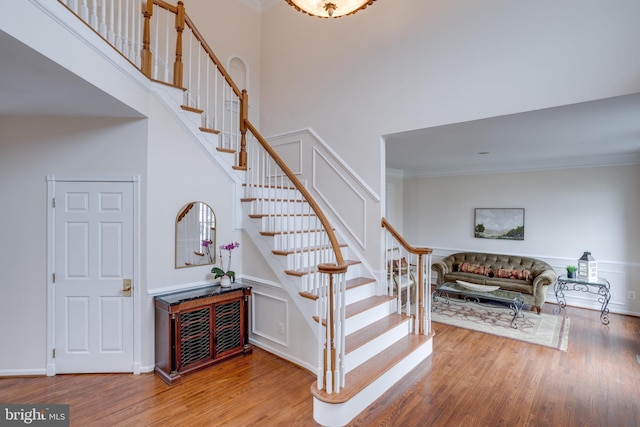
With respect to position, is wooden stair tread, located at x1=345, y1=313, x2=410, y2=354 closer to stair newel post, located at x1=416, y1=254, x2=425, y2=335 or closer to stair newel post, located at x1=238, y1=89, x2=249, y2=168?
stair newel post, located at x1=416, y1=254, x2=425, y2=335

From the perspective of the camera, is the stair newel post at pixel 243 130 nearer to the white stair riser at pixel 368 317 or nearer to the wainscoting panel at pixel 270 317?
the wainscoting panel at pixel 270 317

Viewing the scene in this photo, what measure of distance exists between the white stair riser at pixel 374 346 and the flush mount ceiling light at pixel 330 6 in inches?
108

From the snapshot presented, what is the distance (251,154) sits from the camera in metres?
4.06

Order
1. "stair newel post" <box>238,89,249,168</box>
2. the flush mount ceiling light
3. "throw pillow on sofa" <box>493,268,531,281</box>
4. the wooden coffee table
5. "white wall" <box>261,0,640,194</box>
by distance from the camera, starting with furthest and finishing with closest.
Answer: "throw pillow on sofa" <box>493,268,531,281</box>
the wooden coffee table
"stair newel post" <box>238,89,249,168</box>
"white wall" <box>261,0,640,194</box>
the flush mount ceiling light

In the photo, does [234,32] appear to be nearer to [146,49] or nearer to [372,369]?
[146,49]

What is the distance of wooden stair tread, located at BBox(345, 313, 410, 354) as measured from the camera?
118 inches

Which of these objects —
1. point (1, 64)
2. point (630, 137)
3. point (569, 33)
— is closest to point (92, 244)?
point (1, 64)

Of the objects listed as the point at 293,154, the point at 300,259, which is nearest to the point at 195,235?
the point at 300,259

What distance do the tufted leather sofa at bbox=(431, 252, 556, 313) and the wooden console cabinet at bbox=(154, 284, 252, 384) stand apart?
14.3 feet

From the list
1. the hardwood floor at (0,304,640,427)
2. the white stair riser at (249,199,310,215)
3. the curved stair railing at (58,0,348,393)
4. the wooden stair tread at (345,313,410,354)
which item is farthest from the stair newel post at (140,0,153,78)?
the wooden stair tread at (345,313,410,354)

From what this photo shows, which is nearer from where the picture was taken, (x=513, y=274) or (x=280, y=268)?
(x=280, y=268)

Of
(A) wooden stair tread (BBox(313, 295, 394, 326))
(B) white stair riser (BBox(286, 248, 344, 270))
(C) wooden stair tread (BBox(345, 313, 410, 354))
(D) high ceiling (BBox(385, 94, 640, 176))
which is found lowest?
(C) wooden stair tread (BBox(345, 313, 410, 354))

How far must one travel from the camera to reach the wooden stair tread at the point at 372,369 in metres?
2.46
